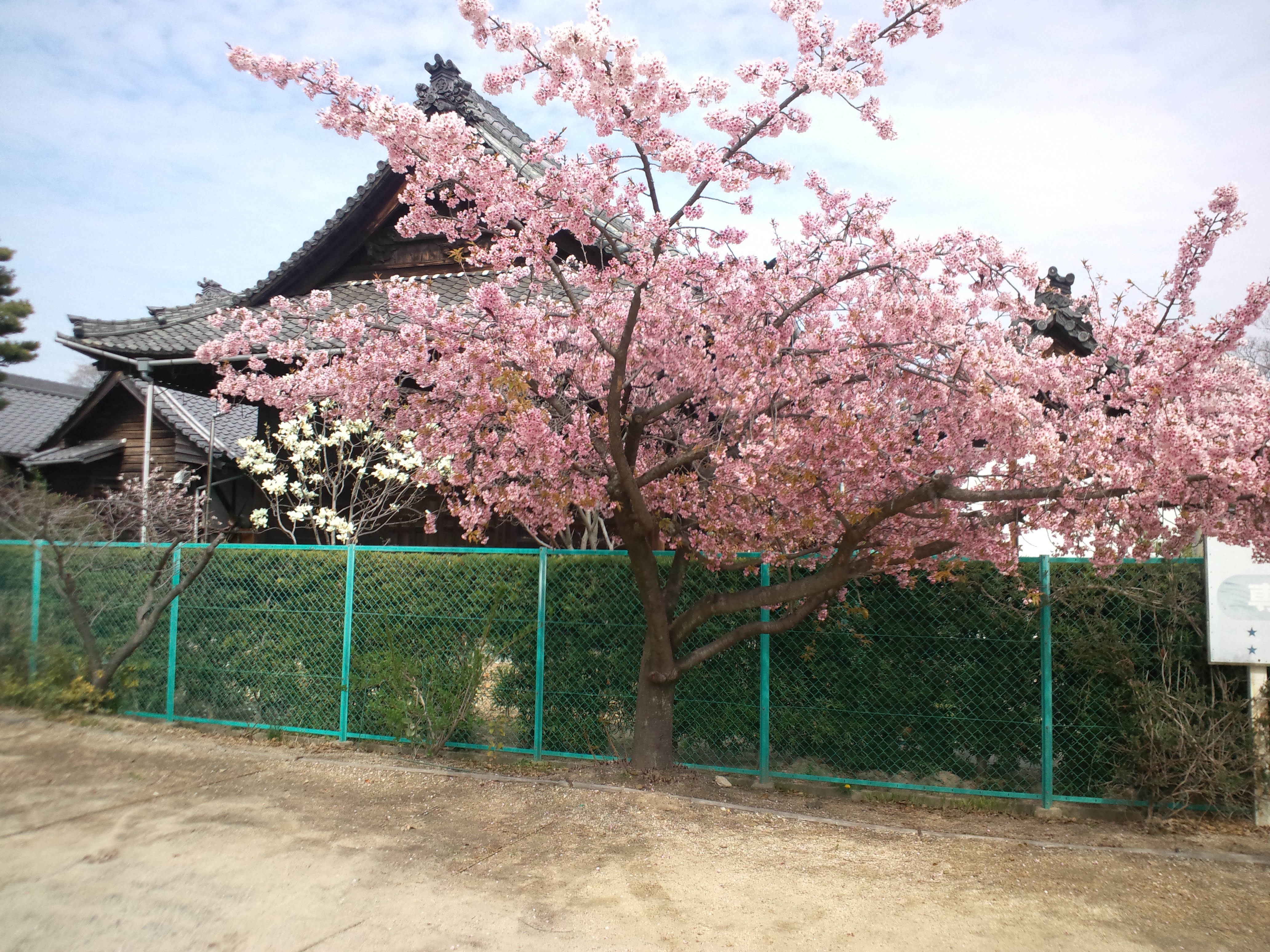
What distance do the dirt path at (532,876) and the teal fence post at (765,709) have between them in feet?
0.60

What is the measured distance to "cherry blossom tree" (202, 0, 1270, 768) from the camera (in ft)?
14.8

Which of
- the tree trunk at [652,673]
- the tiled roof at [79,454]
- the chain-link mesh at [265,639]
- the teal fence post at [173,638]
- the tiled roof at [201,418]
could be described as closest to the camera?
the tree trunk at [652,673]

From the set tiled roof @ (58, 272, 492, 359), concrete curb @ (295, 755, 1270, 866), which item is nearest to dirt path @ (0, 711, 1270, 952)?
concrete curb @ (295, 755, 1270, 866)

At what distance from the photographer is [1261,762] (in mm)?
4984

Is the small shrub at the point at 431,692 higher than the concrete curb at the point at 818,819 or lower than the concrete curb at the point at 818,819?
higher

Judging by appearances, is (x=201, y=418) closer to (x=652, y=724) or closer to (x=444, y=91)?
(x=444, y=91)

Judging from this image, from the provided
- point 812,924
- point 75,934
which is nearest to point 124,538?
point 75,934

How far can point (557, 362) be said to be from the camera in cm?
592

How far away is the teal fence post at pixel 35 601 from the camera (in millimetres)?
8062

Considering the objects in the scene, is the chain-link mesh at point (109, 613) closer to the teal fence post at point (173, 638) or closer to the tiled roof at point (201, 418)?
the teal fence post at point (173, 638)

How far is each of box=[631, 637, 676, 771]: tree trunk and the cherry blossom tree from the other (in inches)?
0.6

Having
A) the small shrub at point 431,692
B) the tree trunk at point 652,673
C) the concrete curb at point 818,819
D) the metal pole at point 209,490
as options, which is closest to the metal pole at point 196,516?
the metal pole at point 209,490

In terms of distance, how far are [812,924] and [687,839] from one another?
1.14 meters

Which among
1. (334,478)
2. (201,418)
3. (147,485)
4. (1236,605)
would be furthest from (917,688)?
(201,418)
